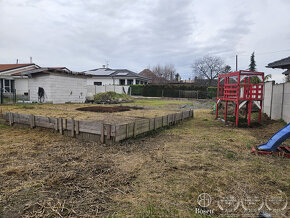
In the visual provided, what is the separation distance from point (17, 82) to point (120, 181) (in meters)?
23.9

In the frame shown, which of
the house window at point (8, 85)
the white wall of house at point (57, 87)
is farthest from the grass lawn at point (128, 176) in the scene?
the house window at point (8, 85)

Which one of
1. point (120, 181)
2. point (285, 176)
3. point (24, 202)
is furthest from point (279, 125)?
point (24, 202)

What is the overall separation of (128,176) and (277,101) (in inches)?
325

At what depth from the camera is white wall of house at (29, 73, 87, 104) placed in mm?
16016

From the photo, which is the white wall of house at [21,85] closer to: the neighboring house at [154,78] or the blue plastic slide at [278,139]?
the blue plastic slide at [278,139]

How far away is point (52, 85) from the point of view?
52.6 feet

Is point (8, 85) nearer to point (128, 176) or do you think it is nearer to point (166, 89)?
point (166, 89)

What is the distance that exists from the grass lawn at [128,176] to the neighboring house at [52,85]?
12.1 metres

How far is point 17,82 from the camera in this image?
2150 centimetres

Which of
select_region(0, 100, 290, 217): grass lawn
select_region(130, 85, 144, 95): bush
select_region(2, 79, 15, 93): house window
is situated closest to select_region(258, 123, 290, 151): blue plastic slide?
select_region(0, 100, 290, 217): grass lawn

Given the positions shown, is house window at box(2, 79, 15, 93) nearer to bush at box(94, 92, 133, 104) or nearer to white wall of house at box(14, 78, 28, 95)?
white wall of house at box(14, 78, 28, 95)

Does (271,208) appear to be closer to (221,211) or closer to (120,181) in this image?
(221,211)

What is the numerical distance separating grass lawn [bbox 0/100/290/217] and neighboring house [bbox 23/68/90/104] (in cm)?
1212

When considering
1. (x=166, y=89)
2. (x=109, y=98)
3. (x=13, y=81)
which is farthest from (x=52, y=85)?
(x=166, y=89)
